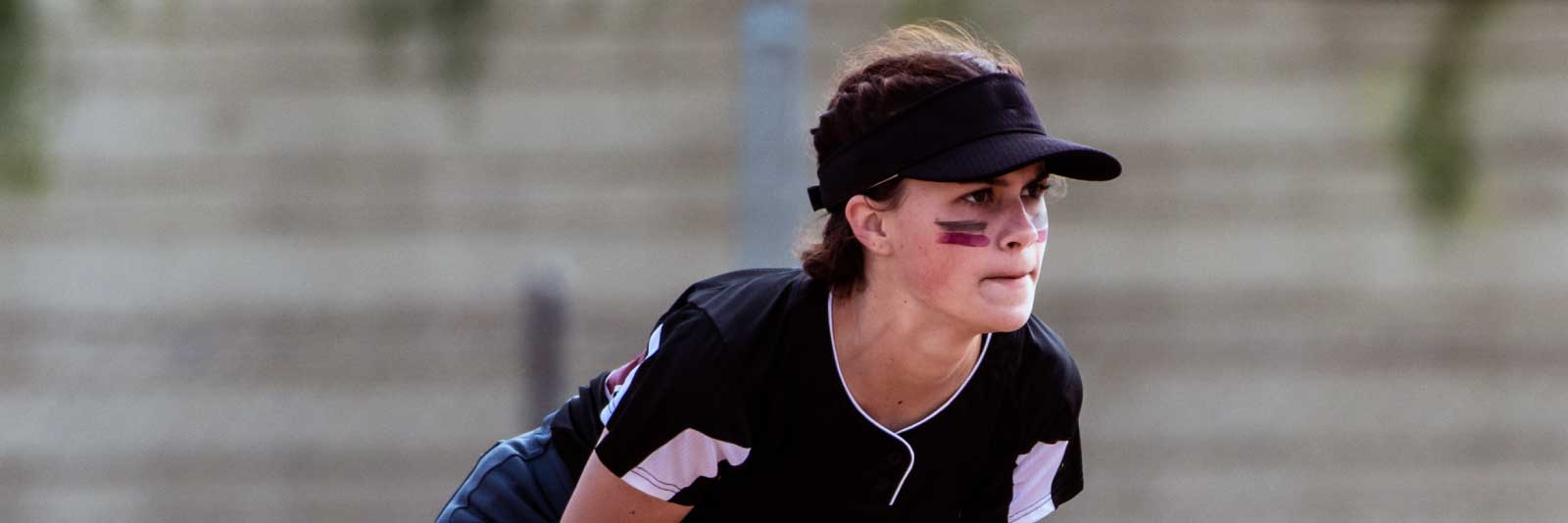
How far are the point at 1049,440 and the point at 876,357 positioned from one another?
1.26ft

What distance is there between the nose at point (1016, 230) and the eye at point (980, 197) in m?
0.04

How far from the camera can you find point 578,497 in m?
3.00

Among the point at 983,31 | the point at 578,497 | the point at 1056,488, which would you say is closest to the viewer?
the point at 578,497

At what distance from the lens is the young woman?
288 centimetres

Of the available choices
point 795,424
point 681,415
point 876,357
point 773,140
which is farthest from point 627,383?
point 773,140

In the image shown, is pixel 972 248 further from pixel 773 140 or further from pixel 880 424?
pixel 773 140

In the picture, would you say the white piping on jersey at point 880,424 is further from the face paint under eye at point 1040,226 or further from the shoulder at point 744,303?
the face paint under eye at point 1040,226

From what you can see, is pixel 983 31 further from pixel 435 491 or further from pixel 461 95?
pixel 435 491

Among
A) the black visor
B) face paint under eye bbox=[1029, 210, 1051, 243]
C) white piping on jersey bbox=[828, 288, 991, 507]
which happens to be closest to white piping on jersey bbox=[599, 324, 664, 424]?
white piping on jersey bbox=[828, 288, 991, 507]

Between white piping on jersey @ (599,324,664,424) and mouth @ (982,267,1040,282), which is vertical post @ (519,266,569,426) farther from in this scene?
mouth @ (982,267,1040,282)

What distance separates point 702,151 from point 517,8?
0.89 m

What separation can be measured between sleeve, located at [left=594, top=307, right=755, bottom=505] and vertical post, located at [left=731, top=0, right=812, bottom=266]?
2.67 m

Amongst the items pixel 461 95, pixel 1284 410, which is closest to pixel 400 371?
pixel 461 95

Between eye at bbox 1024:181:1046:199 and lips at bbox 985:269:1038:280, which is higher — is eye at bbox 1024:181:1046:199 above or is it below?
above
